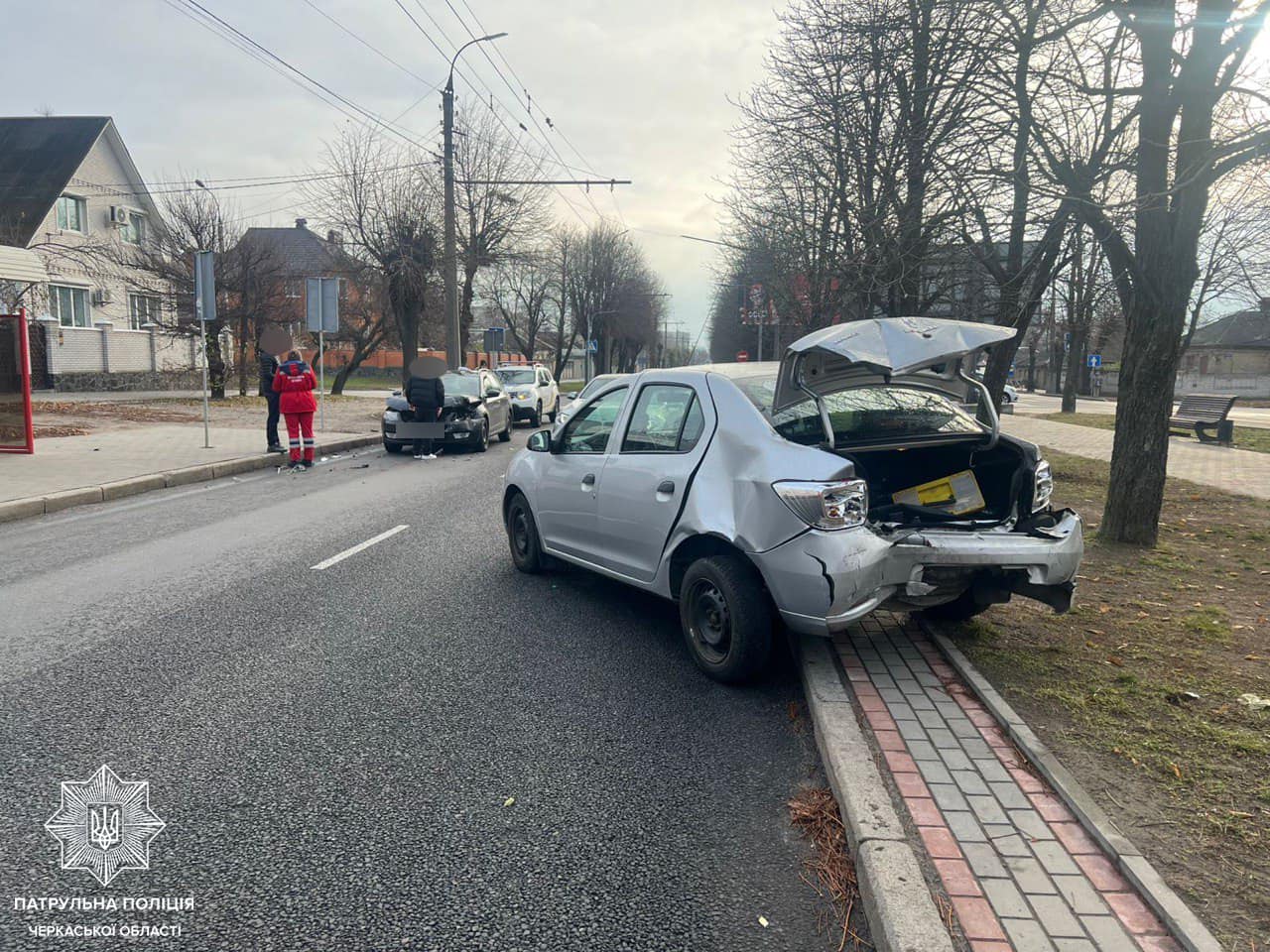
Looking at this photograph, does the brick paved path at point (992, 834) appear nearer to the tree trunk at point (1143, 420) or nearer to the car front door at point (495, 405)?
the tree trunk at point (1143, 420)

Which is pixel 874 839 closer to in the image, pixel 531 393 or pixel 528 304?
pixel 531 393

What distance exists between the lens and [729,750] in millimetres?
3834

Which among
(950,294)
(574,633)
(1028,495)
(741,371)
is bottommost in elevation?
(574,633)

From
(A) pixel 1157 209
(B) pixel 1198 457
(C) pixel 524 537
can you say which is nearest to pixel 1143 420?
(A) pixel 1157 209

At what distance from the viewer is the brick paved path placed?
95.4 inches

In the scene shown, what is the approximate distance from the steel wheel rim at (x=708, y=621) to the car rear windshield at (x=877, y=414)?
984mm

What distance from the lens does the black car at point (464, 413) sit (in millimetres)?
16734

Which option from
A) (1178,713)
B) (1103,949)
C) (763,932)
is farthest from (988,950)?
(1178,713)

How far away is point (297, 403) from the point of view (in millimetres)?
13492

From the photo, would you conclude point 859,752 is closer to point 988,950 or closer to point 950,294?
point 988,950

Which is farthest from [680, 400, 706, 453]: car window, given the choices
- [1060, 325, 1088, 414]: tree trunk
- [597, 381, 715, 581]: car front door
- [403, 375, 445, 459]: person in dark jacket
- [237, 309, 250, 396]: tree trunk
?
[1060, 325, 1088, 414]: tree trunk

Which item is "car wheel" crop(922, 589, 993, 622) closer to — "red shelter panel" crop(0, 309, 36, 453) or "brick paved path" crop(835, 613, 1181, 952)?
"brick paved path" crop(835, 613, 1181, 952)

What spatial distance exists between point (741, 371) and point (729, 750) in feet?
7.72

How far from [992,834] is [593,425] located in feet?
12.6
